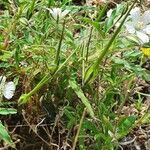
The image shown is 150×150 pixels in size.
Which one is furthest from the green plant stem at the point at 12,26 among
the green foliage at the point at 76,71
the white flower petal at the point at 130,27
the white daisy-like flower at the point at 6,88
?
the white flower petal at the point at 130,27

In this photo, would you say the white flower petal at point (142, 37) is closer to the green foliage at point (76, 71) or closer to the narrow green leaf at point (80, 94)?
the green foliage at point (76, 71)

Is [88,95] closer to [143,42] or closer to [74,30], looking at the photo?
[143,42]

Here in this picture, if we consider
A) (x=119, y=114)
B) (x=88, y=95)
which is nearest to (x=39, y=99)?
(x=88, y=95)

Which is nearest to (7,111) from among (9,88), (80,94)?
(9,88)

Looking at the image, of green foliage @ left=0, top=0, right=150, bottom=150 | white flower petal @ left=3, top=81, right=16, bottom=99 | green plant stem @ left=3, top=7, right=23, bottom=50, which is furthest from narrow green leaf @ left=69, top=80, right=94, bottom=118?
green plant stem @ left=3, top=7, right=23, bottom=50

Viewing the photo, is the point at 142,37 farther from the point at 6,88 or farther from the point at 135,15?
the point at 6,88

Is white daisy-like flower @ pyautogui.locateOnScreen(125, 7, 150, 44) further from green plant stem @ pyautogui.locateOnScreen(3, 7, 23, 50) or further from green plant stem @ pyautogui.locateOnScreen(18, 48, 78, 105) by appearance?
green plant stem @ pyautogui.locateOnScreen(3, 7, 23, 50)

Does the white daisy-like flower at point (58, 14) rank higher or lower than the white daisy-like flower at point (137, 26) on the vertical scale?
higher

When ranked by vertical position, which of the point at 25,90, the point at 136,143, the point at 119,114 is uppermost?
the point at 25,90
